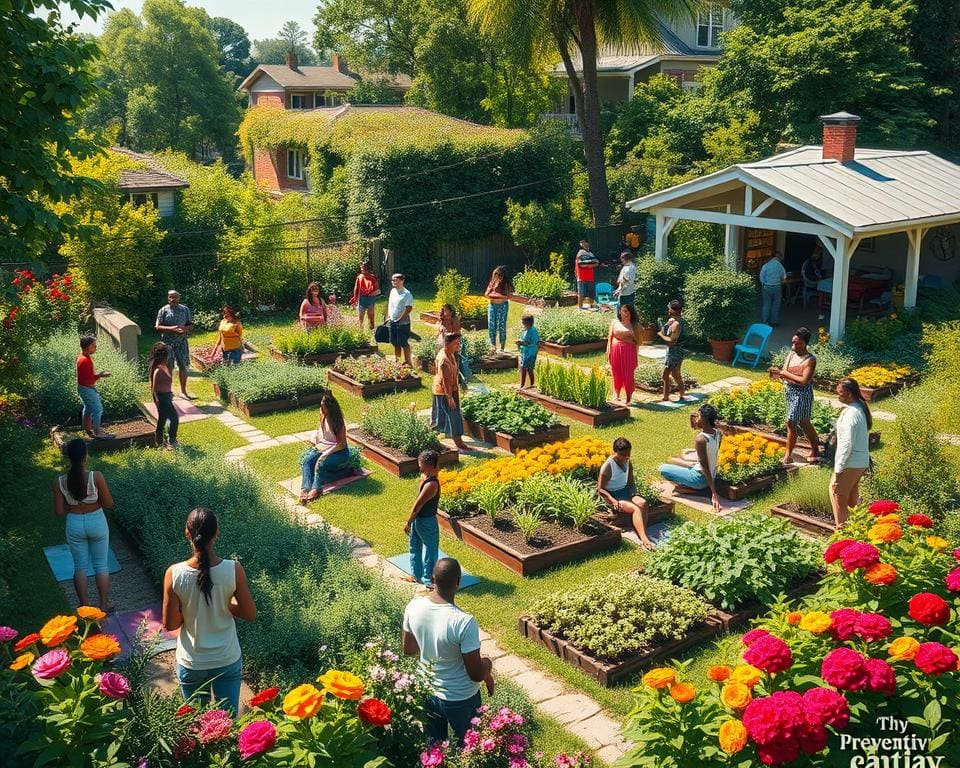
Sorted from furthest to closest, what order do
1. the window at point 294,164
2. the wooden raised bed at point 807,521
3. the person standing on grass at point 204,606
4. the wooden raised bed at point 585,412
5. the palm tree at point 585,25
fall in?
the window at point 294,164
the palm tree at point 585,25
the wooden raised bed at point 585,412
the wooden raised bed at point 807,521
the person standing on grass at point 204,606

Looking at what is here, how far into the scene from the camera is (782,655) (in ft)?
15.8

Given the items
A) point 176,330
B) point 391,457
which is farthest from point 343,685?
point 176,330

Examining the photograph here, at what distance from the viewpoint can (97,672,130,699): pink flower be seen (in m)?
4.46

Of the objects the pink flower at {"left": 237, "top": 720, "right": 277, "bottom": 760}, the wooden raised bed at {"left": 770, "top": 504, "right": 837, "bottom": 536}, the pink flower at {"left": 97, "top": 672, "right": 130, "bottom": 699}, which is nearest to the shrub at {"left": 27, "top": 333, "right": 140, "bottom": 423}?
the wooden raised bed at {"left": 770, "top": 504, "right": 837, "bottom": 536}

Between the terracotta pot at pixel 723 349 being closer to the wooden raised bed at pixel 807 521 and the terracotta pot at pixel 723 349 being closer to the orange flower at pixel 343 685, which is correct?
the wooden raised bed at pixel 807 521

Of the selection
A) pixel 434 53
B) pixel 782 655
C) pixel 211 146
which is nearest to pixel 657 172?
pixel 434 53

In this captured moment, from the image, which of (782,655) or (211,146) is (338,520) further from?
(211,146)

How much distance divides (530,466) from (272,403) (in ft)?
17.7

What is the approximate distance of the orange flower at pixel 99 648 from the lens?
15.3 feet

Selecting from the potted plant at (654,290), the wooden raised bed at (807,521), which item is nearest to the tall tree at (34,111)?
the wooden raised bed at (807,521)

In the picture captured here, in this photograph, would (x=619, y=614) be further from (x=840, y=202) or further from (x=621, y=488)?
(x=840, y=202)

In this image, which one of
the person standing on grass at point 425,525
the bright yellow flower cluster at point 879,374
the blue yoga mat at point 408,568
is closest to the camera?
the person standing on grass at point 425,525

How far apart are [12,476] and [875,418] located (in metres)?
11.3

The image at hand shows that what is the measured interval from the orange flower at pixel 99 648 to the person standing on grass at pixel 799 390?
8852 mm
